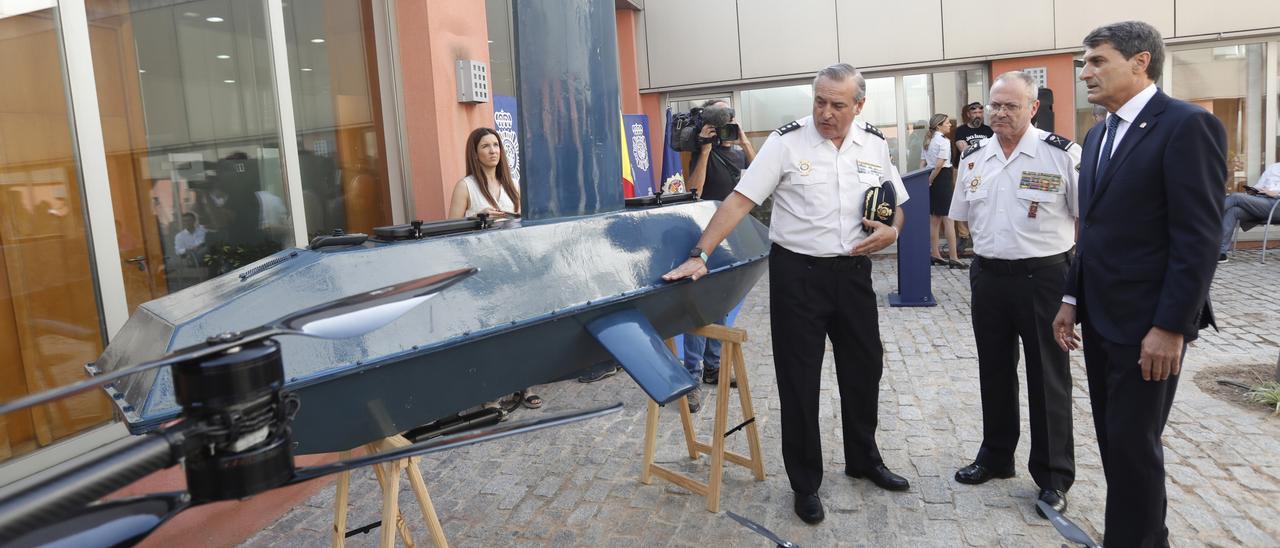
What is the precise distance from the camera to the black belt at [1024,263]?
10.6 ft

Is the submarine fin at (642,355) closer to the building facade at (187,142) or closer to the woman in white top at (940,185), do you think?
the building facade at (187,142)

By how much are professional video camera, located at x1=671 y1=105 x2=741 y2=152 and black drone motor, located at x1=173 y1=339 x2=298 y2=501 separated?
413cm

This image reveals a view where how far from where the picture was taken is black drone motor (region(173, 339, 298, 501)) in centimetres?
105

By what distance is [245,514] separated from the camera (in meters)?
3.44

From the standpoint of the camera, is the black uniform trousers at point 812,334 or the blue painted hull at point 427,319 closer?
the blue painted hull at point 427,319

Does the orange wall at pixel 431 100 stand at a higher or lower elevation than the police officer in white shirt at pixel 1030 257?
higher

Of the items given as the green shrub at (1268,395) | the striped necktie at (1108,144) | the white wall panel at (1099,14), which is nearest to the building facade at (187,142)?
the white wall panel at (1099,14)

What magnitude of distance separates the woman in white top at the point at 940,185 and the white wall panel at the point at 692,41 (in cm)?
292

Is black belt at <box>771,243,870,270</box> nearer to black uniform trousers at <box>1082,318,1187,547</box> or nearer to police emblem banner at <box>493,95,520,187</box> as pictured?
black uniform trousers at <box>1082,318,1187,547</box>

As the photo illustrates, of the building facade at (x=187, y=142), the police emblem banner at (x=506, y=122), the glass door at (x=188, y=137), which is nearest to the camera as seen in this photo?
the building facade at (x=187, y=142)

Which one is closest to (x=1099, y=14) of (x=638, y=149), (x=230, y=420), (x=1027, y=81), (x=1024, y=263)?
(x=638, y=149)

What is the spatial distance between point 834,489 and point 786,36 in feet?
28.6

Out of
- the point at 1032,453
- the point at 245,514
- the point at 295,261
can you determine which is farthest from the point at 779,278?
the point at 245,514

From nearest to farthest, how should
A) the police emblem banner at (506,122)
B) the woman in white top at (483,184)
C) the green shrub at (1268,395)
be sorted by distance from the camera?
1. the green shrub at (1268,395)
2. the woman in white top at (483,184)
3. the police emblem banner at (506,122)
